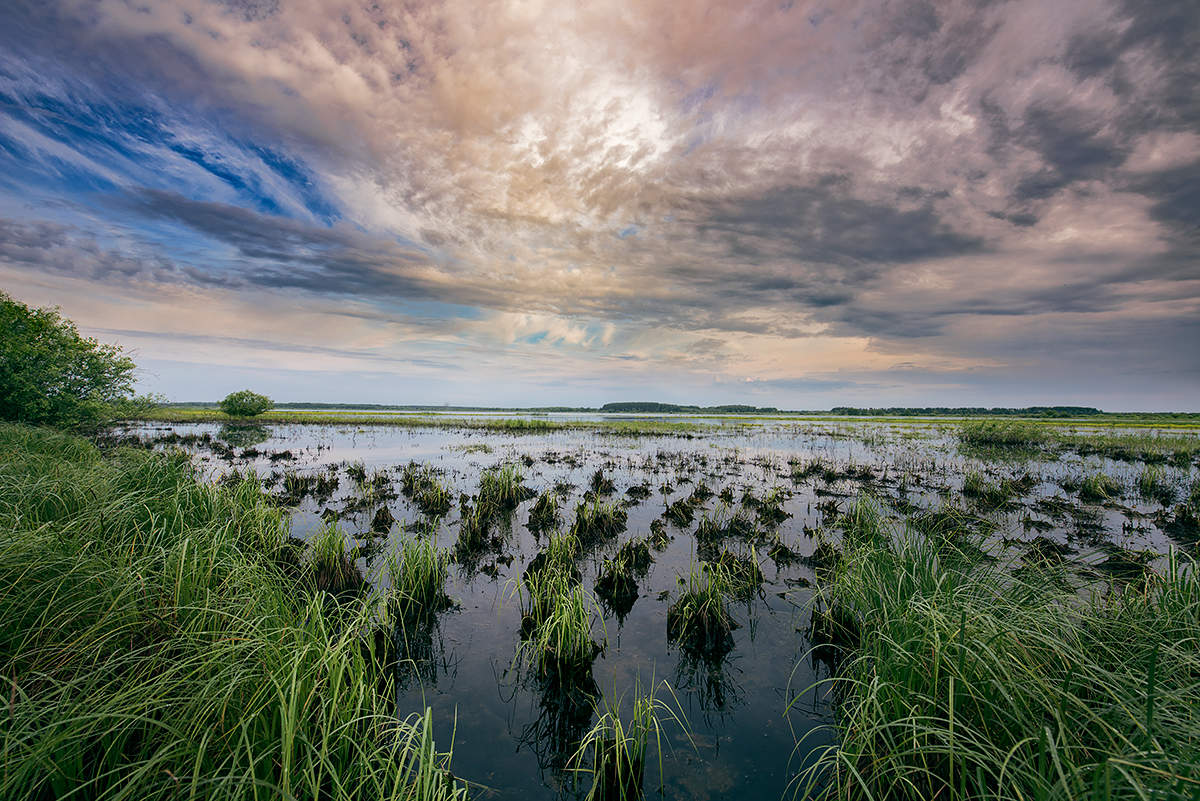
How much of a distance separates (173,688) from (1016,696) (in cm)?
758

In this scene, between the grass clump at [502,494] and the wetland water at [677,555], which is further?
the grass clump at [502,494]

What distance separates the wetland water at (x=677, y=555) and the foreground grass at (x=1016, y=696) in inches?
51.0

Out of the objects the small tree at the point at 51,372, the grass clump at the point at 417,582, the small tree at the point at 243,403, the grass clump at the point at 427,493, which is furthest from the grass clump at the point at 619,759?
the small tree at the point at 243,403

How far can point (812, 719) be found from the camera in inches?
245

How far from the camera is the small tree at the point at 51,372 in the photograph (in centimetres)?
2039

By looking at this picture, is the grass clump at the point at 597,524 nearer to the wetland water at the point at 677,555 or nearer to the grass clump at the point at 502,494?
the wetland water at the point at 677,555

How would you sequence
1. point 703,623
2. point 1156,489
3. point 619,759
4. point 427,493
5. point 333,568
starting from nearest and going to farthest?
1. point 619,759
2. point 703,623
3. point 333,568
4. point 427,493
5. point 1156,489

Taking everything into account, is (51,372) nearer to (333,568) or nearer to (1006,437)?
(333,568)

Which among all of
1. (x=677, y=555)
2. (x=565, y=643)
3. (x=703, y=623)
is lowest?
(x=677, y=555)

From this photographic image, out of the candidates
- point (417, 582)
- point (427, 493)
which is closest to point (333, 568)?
point (417, 582)

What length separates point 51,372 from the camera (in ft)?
70.3

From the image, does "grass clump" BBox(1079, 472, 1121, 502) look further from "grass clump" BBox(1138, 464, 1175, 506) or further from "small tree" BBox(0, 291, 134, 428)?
"small tree" BBox(0, 291, 134, 428)

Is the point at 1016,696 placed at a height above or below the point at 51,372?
below

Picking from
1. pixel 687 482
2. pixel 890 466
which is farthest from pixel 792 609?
pixel 890 466
